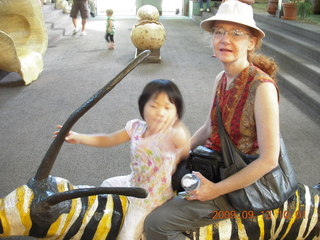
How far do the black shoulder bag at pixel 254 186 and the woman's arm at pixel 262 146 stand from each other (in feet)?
0.15

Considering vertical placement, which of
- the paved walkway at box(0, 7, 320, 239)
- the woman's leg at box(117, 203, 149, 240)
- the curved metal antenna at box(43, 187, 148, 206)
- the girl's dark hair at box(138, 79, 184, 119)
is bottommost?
the paved walkway at box(0, 7, 320, 239)

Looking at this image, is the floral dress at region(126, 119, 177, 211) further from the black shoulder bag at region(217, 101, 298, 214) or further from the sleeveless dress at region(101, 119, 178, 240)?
the black shoulder bag at region(217, 101, 298, 214)

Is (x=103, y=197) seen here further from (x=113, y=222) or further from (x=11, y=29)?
(x=11, y=29)

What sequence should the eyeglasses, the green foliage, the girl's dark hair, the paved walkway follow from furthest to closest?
the green foliage → the paved walkway → the eyeglasses → the girl's dark hair

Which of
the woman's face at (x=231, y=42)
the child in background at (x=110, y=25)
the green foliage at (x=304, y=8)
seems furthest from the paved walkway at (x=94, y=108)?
the green foliage at (x=304, y=8)

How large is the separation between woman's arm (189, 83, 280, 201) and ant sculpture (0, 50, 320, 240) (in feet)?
0.54

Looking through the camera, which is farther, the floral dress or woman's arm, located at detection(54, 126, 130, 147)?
woman's arm, located at detection(54, 126, 130, 147)

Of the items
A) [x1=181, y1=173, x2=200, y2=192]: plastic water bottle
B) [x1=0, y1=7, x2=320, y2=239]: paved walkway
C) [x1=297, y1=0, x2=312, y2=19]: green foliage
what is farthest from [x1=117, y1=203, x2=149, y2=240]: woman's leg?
[x1=297, y1=0, x2=312, y2=19]: green foliage

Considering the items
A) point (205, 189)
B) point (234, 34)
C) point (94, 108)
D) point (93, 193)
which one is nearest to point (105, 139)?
point (93, 193)

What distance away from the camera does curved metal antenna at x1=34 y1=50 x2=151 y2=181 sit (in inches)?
50.6

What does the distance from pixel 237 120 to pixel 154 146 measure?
389 mm

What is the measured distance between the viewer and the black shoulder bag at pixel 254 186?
1469 millimetres

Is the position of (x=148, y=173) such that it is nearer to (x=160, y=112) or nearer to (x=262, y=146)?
(x=160, y=112)

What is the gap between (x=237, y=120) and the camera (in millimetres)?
1521
